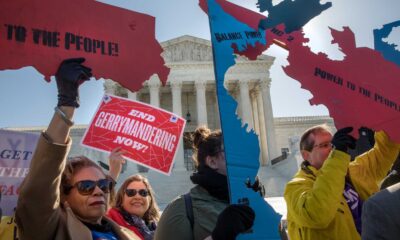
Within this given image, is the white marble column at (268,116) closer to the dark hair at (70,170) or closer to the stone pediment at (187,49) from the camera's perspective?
the stone pediment at (187,49)

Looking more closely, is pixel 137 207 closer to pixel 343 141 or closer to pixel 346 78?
pixel 343 141

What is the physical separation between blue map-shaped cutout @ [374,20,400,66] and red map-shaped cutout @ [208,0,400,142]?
450 mm

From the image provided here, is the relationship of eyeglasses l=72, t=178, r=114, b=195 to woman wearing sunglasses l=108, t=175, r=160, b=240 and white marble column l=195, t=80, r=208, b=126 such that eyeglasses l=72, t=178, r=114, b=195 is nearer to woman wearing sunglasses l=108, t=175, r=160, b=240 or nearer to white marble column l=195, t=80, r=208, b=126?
woman wearing sunglasses l=108, t=175, r=160, b=240

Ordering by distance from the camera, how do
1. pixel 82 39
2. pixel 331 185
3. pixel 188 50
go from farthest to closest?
pixel 188 50 → pixel 331 185 → pixel 82 39

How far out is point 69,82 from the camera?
6.43ft

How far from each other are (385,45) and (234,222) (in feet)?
9.42

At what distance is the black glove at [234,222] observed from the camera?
1.76m

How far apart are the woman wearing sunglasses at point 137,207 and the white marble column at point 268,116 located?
3318cm

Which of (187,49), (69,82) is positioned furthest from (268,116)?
(69,82)

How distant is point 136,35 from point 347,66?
1.78 m

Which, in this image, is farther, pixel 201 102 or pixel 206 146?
pixel 201 102

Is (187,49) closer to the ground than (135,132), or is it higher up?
higher up

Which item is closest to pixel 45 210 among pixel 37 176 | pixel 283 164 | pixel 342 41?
pixel 37 176

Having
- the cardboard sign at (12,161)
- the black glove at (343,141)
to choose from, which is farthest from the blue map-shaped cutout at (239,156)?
the cardboard sign at (12,161)
